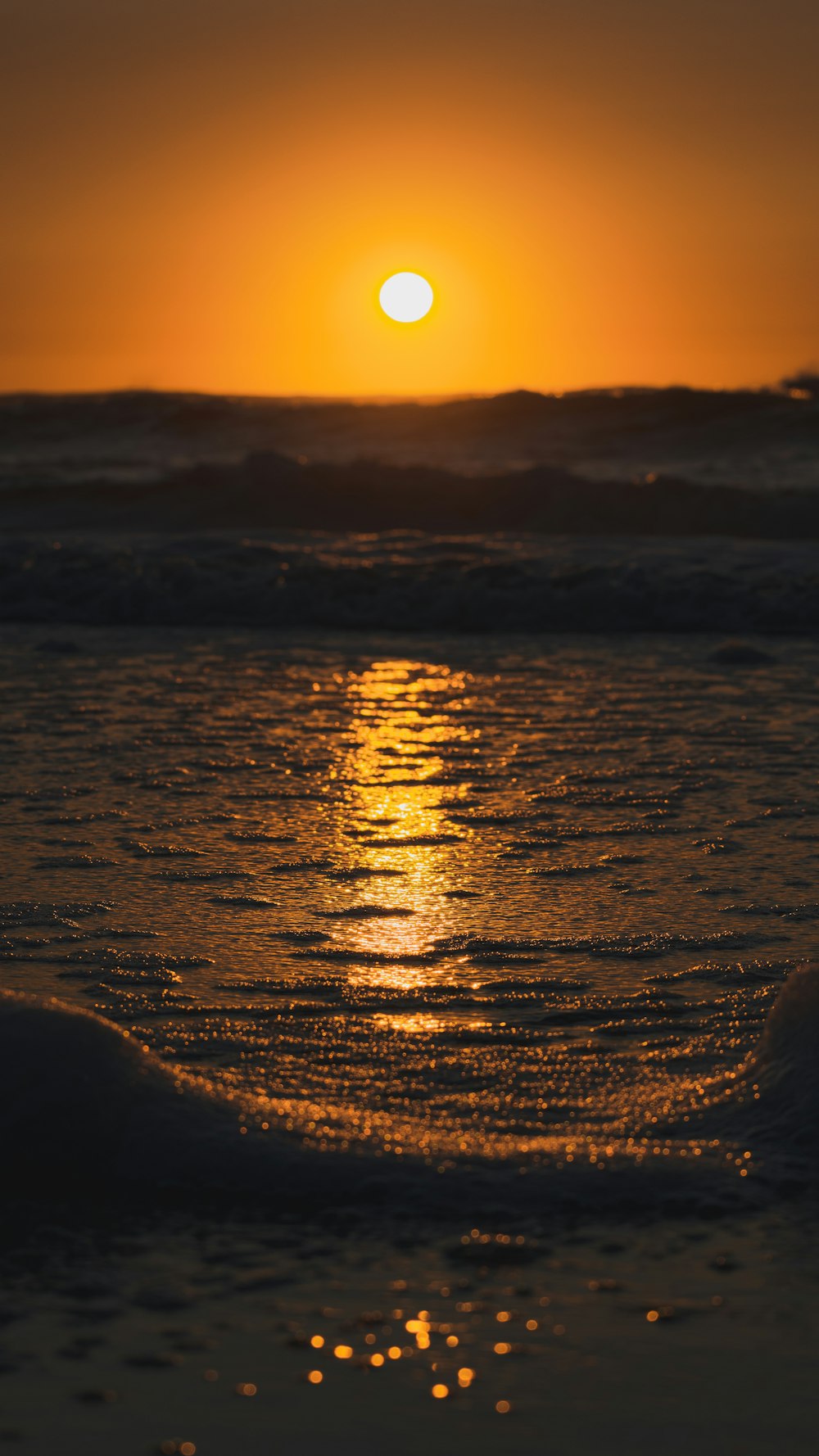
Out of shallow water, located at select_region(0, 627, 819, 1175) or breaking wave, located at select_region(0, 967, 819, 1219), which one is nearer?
breaking wave, located at select_region(0, 967, 819, 1219)

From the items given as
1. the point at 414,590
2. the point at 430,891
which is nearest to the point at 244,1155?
the point at 430,891

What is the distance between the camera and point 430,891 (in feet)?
13.8

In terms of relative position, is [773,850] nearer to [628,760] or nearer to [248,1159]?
[628,760]

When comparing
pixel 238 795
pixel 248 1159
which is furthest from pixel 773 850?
pixel 248 1159

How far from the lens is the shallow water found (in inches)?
114

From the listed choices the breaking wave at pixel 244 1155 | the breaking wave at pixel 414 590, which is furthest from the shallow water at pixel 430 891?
the breaking wave at pixel 414 590

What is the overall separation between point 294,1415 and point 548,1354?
34 centimetres

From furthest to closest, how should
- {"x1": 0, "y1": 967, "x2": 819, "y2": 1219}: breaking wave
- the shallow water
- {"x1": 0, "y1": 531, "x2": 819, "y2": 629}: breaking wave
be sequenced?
{"x1": 0, "y1": 531, "x2": 819, "y2": 629}: breaking wave < the shallow water < {"x1": 0, "y1": 967, "x2": 819, "y2": 1219}: breaking wave

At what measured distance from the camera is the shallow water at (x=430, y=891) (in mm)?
2895

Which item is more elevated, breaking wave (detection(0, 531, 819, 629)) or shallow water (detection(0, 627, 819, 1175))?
breaking wave (detection(0, 531, 819, 629))

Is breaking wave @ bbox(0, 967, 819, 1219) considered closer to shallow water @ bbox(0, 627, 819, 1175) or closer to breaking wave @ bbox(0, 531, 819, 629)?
shallow water @ bbox(0, 627, 819, 1175)

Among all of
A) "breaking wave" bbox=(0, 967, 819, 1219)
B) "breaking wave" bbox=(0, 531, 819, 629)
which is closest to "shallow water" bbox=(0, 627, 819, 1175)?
"breaking wave" bbox=(0, 967, 819, 1219)

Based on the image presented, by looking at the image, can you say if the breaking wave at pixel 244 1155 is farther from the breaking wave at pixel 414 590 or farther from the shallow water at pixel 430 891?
the breaking wave at pixel 414 590

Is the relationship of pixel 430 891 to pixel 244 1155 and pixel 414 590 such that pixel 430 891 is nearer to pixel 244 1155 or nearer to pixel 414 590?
pixel 244 1155
